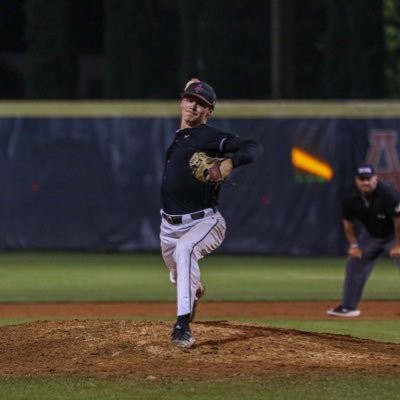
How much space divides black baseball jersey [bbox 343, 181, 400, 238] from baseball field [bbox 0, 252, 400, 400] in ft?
2.99

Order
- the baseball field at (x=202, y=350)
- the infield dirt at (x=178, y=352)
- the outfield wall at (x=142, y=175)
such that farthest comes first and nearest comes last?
the outfield wall at (x=142, y=175) < the infield dirt at (x=178, y=352) < the baseball field at (x=202, y=350)

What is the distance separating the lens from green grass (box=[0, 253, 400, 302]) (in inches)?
603

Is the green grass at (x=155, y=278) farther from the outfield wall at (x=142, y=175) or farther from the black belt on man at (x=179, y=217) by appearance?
the black belt on man at (x=179, y=217)

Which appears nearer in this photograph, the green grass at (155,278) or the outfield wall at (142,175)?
the green grass at (155,278)

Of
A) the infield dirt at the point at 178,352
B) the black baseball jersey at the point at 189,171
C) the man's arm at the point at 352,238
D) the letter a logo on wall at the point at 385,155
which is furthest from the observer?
the letter a logo on wall at the point at 385,155

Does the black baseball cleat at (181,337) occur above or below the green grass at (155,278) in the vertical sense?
above

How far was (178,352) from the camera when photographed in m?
8.71

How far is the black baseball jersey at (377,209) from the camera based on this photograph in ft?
41.0

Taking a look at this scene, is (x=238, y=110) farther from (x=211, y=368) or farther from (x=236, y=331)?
(x=211, y=368)

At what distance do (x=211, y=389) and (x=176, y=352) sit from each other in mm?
1115

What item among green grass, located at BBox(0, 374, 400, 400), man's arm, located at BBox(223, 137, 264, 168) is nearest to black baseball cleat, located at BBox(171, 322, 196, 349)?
green grass, located at BBox(0, 374, 400, 400)
